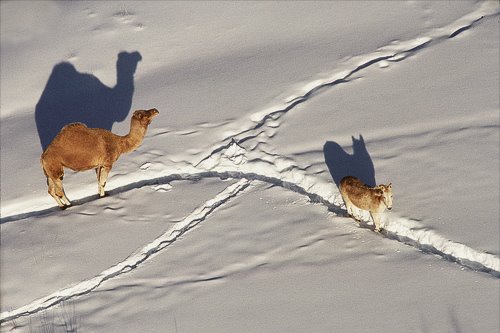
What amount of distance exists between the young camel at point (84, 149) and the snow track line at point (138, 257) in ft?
4.72

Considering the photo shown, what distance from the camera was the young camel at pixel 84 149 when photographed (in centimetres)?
973

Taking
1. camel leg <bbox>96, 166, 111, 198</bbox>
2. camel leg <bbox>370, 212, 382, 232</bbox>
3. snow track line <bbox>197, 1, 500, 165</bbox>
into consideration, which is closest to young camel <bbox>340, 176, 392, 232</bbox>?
camel leg <bbox>370, 212, 382, 232</bbox>

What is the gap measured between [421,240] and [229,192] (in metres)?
2.95

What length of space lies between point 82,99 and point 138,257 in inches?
184

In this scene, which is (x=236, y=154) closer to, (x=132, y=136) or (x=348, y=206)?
(x=132, y=136)

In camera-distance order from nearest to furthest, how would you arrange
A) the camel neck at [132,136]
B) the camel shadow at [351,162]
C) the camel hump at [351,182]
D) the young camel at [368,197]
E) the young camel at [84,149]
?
1. the young camel at [368,197]
2. the camel hump at [351,182]
3. the young camel at [84,149]
4. the camel shadow at [351,162]
5. the camel neck at [132,136]

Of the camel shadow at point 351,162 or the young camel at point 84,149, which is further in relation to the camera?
the camel shadow at point 351,162

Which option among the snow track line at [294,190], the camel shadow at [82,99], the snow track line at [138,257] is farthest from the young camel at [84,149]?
the camel shadow at [82,99]

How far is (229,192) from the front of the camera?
33.9ft

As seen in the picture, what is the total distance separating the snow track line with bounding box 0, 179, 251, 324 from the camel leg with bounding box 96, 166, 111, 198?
1373 millimetres

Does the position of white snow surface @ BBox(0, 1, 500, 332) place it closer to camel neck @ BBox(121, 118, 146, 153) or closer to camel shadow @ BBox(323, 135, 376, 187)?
camel shadow @ BBox(323, 135, 376, 187)

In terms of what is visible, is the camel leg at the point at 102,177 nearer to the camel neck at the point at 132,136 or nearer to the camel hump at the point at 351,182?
the camel neck at the point at 132,136

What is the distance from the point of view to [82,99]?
1298 centimetres

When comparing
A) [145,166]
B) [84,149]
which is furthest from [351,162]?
[84,149]
